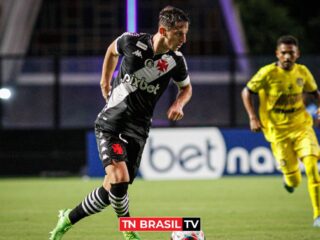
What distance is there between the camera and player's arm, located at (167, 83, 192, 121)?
8102mm

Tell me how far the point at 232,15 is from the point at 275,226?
1918 centimetres

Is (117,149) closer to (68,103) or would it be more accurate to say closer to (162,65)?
(162,65)

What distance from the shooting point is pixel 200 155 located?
18469 mm

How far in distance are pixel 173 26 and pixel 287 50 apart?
129 inches

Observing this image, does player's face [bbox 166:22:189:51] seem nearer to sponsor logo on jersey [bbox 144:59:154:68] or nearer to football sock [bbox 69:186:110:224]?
sponsor logo on jersey [bbox 144:59:154:68]

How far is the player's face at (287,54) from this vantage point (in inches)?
436

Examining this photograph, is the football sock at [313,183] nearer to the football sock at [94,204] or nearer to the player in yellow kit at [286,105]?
the player in yellow kit at [286,105]

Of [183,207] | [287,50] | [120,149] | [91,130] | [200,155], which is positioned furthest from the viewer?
[91,130]

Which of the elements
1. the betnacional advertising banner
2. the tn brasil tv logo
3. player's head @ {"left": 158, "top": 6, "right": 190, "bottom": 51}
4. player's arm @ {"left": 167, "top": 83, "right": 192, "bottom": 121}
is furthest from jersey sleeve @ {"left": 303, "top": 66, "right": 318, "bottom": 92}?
the betnacional advertising banner

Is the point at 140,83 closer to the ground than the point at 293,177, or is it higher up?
higher up

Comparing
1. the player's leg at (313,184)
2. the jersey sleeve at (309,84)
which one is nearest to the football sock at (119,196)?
the player's leg at (313,184)

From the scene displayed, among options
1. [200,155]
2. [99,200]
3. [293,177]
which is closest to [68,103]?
[200,155]

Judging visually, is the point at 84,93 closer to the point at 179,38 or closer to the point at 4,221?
the point at 4,221

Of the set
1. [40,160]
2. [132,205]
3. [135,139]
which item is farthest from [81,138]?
[135,139]
